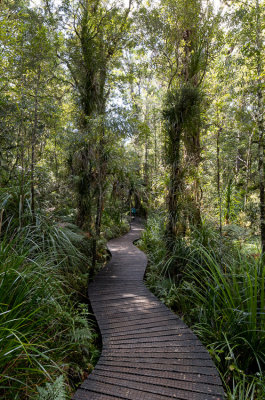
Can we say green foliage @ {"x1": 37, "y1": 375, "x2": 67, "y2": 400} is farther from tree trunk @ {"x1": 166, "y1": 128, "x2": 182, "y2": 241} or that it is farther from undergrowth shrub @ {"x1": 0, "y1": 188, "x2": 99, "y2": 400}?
tree trunk @ {"x1": 166, "y1": 128, "x2": 182, "y2": 241}

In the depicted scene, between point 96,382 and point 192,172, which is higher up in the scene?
point 192,172

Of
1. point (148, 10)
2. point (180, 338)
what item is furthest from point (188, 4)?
point (180, 338)

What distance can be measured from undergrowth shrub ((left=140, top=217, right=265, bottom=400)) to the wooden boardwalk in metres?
0.23

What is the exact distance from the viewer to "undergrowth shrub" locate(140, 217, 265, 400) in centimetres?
257

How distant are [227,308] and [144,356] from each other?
113 centimetres

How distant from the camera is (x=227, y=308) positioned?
9.19 feet

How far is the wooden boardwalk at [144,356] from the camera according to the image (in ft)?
6.85

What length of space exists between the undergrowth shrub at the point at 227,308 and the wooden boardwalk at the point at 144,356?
9.2 inches

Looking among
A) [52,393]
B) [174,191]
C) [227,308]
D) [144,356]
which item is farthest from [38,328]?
[174,191]

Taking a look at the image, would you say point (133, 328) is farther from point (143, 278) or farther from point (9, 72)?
point (9, 72)

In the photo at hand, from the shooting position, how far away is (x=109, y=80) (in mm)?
5941

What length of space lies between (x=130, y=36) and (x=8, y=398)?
26.3 ft

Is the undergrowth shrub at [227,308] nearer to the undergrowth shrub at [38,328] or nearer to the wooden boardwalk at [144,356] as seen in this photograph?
the wooden boardwalk at [144,356]

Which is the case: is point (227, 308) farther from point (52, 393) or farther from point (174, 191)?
point (174, 191)
